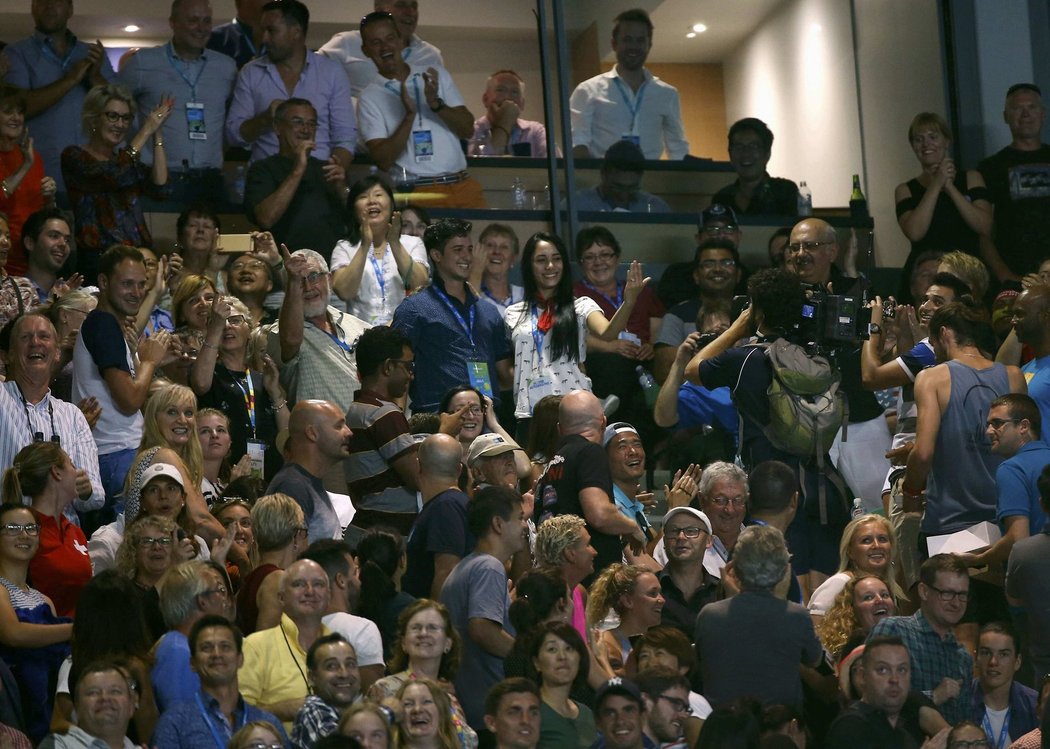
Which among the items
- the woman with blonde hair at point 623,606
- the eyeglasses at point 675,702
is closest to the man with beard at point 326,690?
the eyeglasses at point 675,702

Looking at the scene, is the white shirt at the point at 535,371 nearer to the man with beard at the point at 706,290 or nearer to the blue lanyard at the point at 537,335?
the blue lanyard at the point at 537,335

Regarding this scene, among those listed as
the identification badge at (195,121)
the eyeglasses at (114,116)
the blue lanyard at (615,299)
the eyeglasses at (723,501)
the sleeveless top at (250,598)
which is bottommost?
the sleeveless top at (250,598)

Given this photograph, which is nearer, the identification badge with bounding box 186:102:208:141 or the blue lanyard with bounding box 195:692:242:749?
the blue lanyard with bounding box 195:692:242:749

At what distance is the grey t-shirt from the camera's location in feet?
20.1

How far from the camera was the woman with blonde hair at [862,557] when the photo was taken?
690 centimetres

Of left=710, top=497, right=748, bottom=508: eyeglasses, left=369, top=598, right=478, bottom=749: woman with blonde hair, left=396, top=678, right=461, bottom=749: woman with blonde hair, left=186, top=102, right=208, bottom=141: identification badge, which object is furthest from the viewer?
left=186, top=102, right=208, bottom=141: identification badge

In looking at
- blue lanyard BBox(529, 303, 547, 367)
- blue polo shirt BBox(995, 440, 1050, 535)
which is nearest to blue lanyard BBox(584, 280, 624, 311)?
blue lanyard BBox(529, 303, 547, 367)

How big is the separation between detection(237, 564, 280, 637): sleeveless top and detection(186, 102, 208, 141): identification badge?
3950 millimetres

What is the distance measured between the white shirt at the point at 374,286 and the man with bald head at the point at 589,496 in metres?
1.98

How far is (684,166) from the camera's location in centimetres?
1066

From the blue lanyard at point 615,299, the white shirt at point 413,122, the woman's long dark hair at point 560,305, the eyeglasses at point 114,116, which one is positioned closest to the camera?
Result: the woman's long dark hair at point 560,305

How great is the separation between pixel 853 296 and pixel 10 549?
11.7 feet

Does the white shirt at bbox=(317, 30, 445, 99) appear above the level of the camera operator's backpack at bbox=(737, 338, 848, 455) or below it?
above

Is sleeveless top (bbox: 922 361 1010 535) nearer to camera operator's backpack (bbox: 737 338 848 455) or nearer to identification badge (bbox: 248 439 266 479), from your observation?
camera operator's backpack (bbox: 737 338 848 455)
